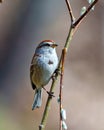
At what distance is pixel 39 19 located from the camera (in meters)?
7.20

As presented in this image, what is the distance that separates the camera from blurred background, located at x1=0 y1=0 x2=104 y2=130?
6.12 meters

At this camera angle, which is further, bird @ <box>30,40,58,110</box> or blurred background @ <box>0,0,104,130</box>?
blurred background @ <box>0,0,104,130</box>

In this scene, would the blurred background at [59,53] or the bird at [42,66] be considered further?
the blurred background at [59,53]

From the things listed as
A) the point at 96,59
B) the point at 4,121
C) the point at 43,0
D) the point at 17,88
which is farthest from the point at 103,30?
the point at 4,121

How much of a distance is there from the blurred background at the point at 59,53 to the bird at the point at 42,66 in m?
3.93

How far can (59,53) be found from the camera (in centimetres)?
637

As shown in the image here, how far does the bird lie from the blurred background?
3930 millimetres

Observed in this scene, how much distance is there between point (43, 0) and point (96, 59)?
1.14 meters

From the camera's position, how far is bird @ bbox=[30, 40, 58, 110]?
167cm

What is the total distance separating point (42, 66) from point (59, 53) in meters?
4.62

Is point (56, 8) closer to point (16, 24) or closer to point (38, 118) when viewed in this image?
point (16, 24)

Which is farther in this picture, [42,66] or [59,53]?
[59,53]

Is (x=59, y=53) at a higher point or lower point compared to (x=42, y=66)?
higher

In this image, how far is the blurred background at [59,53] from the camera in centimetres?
612
